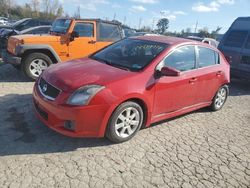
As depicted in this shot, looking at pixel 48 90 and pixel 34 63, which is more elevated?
pixel 48 90

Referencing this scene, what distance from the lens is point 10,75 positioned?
771 cm

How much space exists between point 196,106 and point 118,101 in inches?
90.4

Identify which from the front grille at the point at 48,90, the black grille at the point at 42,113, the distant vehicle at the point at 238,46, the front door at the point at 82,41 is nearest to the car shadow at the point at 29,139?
the black grille at the point at 42,113

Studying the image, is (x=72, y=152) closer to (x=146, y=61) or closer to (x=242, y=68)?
(x=146, y=61)

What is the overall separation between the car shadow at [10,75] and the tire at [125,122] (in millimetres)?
4212

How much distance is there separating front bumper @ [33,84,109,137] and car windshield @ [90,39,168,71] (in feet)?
3.53

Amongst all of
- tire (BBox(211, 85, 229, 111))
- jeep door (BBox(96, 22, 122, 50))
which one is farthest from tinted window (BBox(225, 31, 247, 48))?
jeep door (BBox(96, 22, 122, 50))

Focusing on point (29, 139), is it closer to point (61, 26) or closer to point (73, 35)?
point (73, 35)

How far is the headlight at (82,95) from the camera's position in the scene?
364cm

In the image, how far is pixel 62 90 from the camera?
3738 mm

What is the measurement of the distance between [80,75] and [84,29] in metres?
4.23

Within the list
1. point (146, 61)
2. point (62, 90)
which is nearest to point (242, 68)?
point (146, 61)

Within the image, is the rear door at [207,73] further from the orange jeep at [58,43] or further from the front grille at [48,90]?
the orange jeep at [58,43]

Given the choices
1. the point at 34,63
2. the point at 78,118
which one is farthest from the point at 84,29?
the point at 78,118
